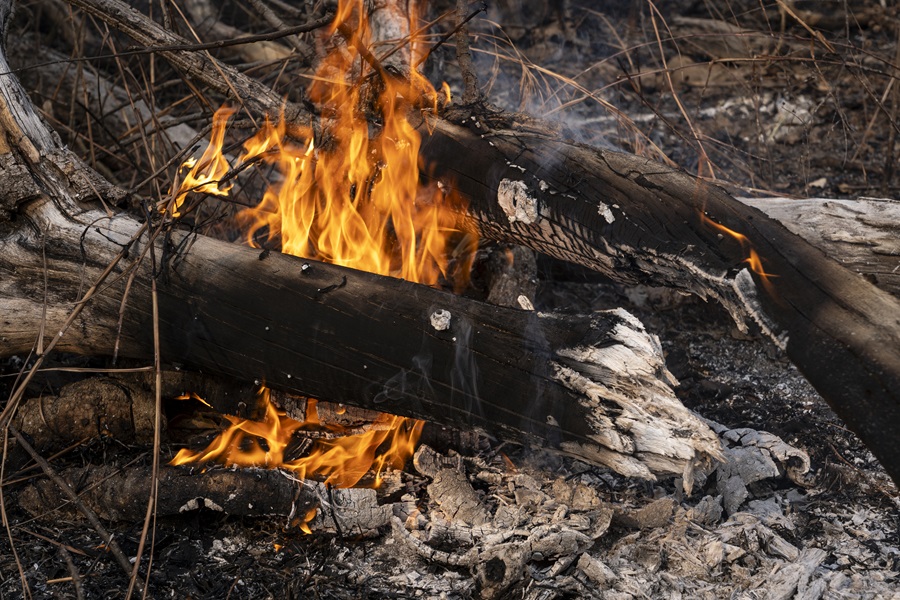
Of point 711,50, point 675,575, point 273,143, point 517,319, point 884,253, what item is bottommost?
point 675,575

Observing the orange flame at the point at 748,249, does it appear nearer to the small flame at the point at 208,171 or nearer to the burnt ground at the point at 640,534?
the burnt ground at the point at 640,534

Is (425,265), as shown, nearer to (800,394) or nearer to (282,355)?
(282,355)

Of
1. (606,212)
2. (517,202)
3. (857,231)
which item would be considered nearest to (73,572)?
(517,202)

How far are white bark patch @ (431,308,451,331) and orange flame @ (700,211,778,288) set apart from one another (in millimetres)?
900

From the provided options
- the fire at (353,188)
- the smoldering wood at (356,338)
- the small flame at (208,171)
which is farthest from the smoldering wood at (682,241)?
the small flame at (208,171)

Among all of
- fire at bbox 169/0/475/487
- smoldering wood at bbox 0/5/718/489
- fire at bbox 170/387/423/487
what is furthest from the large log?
fire at bbox 170/387/423/487

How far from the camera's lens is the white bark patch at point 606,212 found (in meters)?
2.68

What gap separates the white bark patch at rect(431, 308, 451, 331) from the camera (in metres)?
2.48

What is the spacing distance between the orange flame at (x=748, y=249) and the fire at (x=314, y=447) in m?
1.29

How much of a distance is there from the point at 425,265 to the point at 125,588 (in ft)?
5.42

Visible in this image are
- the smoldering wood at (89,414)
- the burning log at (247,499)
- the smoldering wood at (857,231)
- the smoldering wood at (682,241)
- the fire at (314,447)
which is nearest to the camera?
the smoldering wood at (682,241)

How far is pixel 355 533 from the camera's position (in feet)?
8.71

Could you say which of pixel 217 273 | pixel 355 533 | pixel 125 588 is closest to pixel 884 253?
pixel 355 533

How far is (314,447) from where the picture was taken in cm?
306
